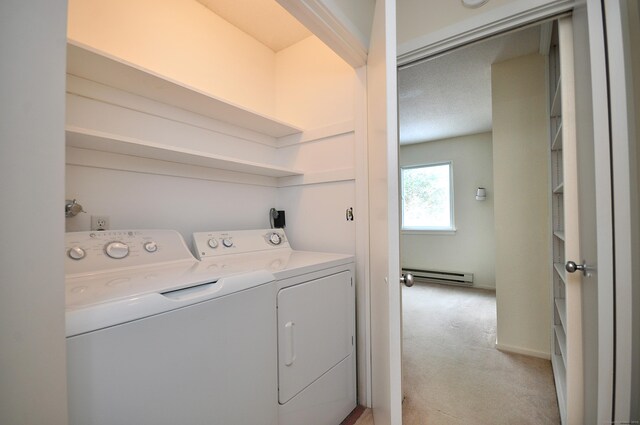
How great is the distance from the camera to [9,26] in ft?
1.42

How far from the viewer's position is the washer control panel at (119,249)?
1.03 m

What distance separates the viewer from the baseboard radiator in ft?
14.5

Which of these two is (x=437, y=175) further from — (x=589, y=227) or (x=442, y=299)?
(x=589, y=227)

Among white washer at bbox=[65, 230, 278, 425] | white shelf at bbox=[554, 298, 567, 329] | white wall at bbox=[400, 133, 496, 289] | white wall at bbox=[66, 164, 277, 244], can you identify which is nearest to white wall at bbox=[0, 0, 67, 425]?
white washer at bbox=[65, 230, 278, 425]

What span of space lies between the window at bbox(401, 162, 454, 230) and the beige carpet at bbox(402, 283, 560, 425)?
2145mm

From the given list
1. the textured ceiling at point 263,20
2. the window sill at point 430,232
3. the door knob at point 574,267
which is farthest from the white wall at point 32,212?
the window sill at point 430,232

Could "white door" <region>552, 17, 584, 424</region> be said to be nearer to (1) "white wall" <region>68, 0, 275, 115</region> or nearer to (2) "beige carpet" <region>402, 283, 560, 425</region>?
(2) "beige carpet" <region>402, 283, 560, 425</region>

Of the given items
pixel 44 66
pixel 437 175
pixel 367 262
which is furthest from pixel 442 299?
pixel 44 66

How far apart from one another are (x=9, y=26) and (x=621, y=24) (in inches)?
69.9

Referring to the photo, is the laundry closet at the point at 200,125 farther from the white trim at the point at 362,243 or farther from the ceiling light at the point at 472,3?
the ceiling light at the point at 472,3

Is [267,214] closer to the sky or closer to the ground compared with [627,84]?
closer to the ground

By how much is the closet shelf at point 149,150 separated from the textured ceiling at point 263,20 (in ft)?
3.53

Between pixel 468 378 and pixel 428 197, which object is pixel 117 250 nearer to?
pixel 468 378

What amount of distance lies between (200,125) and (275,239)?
884 millimetres
